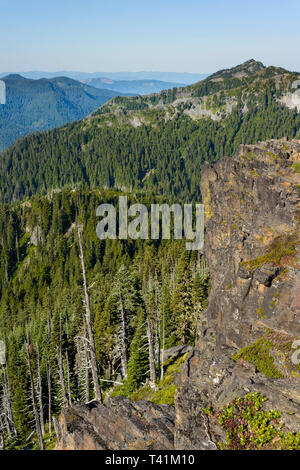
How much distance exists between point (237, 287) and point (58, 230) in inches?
6837

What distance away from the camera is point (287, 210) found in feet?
125

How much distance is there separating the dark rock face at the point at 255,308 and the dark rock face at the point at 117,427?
4.13 ft

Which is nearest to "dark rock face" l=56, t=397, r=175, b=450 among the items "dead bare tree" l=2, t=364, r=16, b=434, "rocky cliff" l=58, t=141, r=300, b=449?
"rocky cliff" l=58, t=141, r=300, b=449

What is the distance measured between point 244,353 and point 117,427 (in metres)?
10.5


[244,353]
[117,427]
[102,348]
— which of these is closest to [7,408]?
[102,348]

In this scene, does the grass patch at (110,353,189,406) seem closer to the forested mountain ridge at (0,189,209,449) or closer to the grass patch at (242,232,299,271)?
the forested mountain ridge at (0,189,209,449)

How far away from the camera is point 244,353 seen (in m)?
23.0

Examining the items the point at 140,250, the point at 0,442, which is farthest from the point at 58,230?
the point at 0,442

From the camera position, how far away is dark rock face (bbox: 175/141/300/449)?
15.6m

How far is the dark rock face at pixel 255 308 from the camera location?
15.6 meters

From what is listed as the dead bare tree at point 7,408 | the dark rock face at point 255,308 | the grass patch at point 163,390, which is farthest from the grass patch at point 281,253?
the dead bare tree at point 7,408

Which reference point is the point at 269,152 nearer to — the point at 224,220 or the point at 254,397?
the point at 224,220

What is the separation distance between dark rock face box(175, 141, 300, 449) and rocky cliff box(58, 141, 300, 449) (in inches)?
2.0

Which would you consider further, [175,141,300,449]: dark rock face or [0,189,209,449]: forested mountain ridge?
[0,189,209,449]: forested mountain ridge
